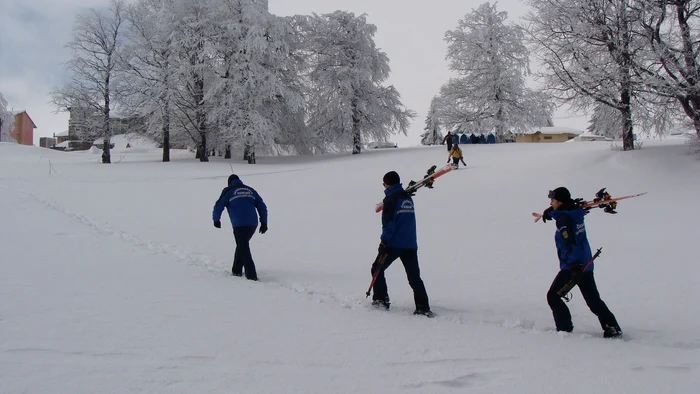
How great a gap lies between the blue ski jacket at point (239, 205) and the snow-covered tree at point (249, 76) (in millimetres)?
25128

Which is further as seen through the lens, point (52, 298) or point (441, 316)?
point (441, 316)

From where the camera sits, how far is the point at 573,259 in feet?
18.3

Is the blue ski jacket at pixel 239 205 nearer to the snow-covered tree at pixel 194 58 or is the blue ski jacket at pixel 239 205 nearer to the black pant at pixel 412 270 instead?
the black pant at pixel 412 270

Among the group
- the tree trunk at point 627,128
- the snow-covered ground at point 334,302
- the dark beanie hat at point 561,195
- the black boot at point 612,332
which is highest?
the tree trunk at point 627,128

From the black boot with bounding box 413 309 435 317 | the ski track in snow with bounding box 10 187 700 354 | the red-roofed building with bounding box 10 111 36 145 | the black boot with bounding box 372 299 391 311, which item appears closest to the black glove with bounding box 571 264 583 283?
the ski track in snow with bounding box 10 187 700 354

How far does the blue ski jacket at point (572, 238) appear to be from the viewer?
550 cm

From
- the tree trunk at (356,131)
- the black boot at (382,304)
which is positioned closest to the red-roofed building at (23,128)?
the tree trunk at (356,131)

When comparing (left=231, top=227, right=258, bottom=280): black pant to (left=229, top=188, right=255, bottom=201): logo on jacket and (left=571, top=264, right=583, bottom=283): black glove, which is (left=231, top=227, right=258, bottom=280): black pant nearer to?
(left=229, top=188, right=255, bottom=201): logo on jacket

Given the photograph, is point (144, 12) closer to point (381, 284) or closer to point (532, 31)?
point (532, 31)

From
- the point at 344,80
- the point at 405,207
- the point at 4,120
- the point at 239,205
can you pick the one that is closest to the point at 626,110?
the point at 405,207

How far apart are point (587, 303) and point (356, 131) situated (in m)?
34.8

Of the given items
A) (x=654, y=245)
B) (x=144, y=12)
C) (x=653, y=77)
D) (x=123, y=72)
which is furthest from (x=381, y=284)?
(x=144, y=12)

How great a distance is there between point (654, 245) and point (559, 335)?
20.3 feet

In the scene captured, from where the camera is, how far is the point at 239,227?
7.86 metres
